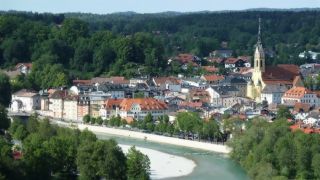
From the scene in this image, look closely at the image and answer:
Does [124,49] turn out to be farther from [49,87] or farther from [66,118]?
[66,118]

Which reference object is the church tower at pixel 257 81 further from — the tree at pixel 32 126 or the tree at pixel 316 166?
the tree at pixel 316 166

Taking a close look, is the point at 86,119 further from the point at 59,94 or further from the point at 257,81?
the point at 257,81


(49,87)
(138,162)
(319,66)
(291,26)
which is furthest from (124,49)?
(291,26)

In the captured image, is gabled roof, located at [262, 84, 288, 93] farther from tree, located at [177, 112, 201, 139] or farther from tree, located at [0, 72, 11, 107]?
tree, located at [0, 72, 11, 107]

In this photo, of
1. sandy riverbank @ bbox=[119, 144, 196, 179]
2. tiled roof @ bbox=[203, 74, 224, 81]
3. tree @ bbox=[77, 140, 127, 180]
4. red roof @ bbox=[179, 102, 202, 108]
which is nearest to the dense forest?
tiled roof @ bbox=[203, 74, 224, 81]

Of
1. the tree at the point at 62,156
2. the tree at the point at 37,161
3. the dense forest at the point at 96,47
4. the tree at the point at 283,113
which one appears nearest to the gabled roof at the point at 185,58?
the dense forest at the point at 96,47
